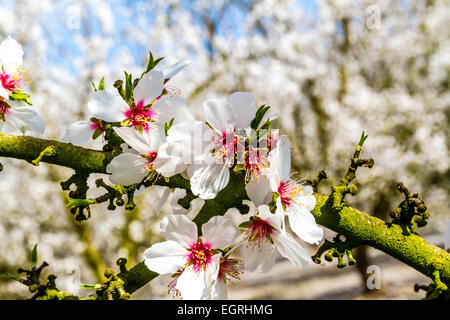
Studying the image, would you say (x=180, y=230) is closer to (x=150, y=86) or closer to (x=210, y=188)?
(x=210, y=188)

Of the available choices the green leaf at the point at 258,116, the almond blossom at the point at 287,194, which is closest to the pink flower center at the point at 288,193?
the almond blossom at the point at 287,194

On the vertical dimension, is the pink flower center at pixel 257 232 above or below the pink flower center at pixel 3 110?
below

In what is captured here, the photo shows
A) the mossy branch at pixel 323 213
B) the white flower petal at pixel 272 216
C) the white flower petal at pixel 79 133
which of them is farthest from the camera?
the white flower petal at pixel 79 133

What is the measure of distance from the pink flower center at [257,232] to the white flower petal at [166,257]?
0.34ft

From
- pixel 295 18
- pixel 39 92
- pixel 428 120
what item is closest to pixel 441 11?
pixel 428 120

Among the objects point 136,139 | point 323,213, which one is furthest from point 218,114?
point 323,213

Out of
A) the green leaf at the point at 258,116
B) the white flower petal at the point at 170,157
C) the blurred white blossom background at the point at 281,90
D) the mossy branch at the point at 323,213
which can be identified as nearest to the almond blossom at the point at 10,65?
the mossy branch at the point at 323,213

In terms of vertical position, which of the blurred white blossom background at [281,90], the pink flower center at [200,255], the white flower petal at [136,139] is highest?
the blurred white blossom background at [281,90]

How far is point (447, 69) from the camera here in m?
5.67

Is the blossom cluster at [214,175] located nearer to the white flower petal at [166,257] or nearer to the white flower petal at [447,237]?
the white flower petal at [166,257]

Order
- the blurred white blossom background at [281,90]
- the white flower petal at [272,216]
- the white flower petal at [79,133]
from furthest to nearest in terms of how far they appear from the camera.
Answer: the blurred white blossom background at [281,90] → the white flower petal at [79,133] → the white flower petal at [272,216]

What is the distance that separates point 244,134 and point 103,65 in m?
5.57

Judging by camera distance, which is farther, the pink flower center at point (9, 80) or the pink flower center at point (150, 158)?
the pink flower center at point (9, 80)

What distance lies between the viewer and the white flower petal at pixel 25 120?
77 cm
